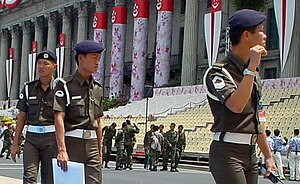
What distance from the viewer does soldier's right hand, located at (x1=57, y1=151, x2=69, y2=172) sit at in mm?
5801

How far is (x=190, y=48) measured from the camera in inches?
1724

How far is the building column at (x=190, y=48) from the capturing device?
43.6m

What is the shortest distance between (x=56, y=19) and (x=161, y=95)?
24.8 meters

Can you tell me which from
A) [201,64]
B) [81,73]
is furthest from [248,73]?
[201,64]

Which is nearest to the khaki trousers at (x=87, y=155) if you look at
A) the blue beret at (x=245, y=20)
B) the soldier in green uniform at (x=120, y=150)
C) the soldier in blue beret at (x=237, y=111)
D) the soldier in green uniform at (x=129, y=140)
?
the soldier in blue beret at (x=237, y=111)

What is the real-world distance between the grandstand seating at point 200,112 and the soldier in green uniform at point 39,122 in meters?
18.6

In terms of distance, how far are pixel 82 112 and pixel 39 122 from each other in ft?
4.35

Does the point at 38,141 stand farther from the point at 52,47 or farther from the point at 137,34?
the point at 52,47

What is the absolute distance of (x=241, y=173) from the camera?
4613 millimetres

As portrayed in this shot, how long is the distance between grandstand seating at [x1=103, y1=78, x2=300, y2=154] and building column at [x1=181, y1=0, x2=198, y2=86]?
7.71 ft

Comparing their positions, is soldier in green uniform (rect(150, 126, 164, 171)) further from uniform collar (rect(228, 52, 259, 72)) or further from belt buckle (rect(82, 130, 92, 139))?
uniform collar (rect(228, 52, 259, 72))

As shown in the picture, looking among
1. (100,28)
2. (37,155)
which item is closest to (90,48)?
(37,155)

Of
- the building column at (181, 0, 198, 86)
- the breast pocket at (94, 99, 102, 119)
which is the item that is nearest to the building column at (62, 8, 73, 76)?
the building column at (181, 0, 198, 86)

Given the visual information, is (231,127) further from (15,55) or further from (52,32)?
(15,55)
